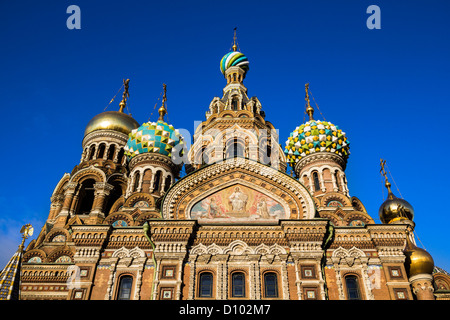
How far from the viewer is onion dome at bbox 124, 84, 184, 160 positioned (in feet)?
57.8

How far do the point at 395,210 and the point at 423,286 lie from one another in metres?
4.24

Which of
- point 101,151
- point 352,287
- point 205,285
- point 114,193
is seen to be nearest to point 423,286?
point 352,287

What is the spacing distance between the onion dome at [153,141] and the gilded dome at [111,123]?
3.15 metres

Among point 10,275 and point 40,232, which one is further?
point 40,232

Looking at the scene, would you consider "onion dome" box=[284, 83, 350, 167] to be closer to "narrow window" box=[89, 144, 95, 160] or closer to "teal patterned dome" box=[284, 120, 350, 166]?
"teal patterned dome" box=[284, 120, 350, 166]

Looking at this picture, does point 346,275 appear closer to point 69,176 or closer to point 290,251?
point 290,251

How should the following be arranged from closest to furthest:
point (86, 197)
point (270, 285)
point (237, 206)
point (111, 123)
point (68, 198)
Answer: point (270, 285), point (237, 206), point (68, 198), point (86, 197), point (111, 123)

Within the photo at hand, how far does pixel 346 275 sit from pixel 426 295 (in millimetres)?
2549

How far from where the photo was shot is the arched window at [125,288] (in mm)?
11352

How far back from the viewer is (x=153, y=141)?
1766cm

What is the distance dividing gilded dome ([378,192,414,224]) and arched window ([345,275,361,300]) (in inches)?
201

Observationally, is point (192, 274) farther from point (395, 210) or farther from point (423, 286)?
point (395, 210)
